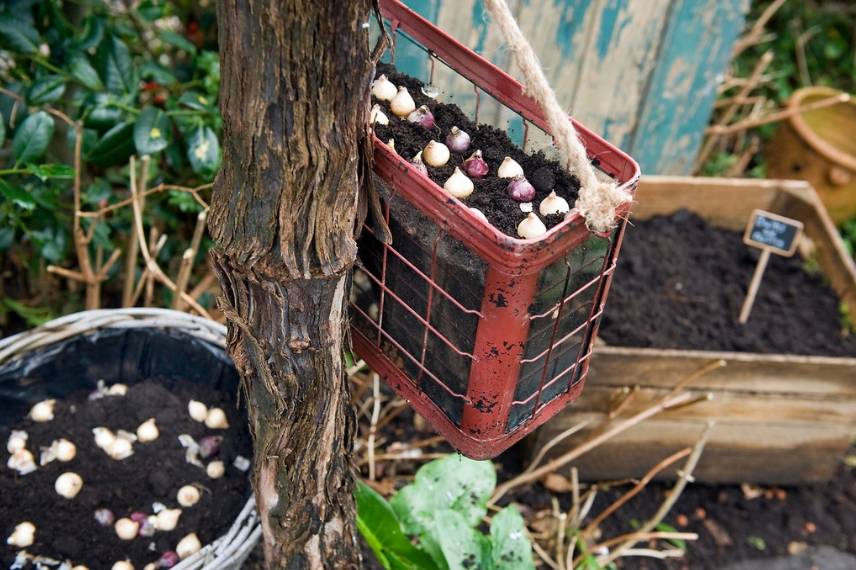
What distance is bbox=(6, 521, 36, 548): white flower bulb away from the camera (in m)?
1.61

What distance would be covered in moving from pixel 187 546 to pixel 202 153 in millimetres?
820

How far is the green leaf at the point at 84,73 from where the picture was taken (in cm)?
178

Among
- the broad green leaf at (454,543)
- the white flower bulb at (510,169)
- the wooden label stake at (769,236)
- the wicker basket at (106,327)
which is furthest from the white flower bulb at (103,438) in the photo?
the wooden label stake at (769,236)

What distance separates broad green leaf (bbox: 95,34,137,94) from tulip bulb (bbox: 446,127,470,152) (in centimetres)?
99

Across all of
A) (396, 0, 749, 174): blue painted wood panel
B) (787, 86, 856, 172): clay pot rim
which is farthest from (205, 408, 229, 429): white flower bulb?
(787, 86, 856, 172): clay pot rim

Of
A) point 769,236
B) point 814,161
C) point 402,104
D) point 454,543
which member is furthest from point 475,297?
point 814,161

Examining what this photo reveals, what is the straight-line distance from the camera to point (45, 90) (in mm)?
1752

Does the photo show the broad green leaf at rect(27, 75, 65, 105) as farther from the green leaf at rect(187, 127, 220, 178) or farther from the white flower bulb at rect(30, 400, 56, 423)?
the white flower bulb at rect(30, 400, 56, 423)

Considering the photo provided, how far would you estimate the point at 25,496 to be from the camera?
169 cm

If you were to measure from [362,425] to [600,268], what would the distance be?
136 centimetres

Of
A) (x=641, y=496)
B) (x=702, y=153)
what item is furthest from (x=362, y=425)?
(x=702, y=153)

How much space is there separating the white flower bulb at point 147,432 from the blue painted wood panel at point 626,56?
3.59ft

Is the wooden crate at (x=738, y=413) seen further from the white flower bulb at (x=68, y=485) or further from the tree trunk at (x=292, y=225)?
the white flower bulb at (x=68, y=485)

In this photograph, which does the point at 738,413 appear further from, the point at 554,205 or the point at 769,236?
the point at 554,205
